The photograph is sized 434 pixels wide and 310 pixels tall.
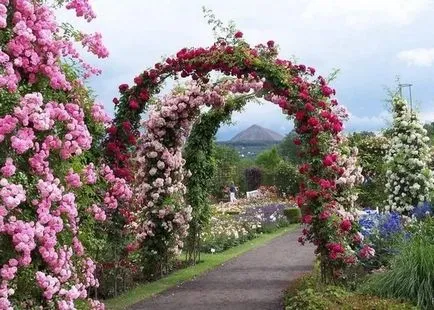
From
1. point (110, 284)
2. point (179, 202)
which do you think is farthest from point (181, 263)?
point (110, 284)

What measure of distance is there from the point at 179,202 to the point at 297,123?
3323 millimetres

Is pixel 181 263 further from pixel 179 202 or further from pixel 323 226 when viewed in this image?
pixel 323 226

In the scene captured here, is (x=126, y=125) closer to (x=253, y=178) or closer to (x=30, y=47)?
(x=30, y=47)

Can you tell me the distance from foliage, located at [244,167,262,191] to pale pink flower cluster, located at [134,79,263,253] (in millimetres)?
23613

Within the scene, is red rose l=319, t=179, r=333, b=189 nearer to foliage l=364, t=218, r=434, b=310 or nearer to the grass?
foliage l=364, t=218, r=434, b=310

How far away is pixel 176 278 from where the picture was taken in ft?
34.6

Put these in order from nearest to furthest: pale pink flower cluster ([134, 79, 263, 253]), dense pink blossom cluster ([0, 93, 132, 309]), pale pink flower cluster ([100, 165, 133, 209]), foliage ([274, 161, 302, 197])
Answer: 1. dense pink blossom cluster ([0, 93, 132, 309])
2. pale pink flower cluster ([100, 165, 133, 209])
3. pale pink flower cluster ([134, 79, 263, 253])
4. foliage ([274, 161, 302, 197])

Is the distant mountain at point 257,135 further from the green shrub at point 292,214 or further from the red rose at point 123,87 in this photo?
the red rose at point 123,87

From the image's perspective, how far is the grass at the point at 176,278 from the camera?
8758mm

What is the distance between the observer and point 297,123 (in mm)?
8211

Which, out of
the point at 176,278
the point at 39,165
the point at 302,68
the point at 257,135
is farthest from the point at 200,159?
the point at 257,135

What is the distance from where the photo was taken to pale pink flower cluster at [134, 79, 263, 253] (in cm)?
1027

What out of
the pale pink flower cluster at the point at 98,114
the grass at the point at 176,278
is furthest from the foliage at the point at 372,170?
the pale pink flower cluster at the point at 98,114

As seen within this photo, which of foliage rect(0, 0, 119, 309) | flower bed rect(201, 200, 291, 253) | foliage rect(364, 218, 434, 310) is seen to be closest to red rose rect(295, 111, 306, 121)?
foliage rect(364, 218, 434, 310)
